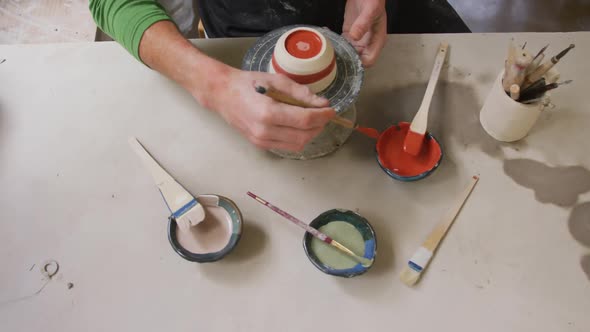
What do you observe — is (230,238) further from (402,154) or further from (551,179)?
(551,179)

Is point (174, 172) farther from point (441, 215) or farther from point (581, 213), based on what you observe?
point (581, 213)

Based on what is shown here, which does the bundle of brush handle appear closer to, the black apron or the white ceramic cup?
the white ceramic cup

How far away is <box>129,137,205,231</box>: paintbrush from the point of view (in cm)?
86

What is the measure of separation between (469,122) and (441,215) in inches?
9.6

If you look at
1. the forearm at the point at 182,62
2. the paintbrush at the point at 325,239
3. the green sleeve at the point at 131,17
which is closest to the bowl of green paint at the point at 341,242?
the paintbrush at the point at 325,239

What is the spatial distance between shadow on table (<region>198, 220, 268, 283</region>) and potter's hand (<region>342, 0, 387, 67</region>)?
1.46 feet

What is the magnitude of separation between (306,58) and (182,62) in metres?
0.28

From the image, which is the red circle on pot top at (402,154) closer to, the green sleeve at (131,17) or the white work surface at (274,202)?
the white work surface at (274,202)

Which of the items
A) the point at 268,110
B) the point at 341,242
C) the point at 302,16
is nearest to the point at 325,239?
the point at 341,242

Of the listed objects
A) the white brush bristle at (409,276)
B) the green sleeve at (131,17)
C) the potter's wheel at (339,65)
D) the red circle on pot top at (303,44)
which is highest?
the red circle on pot top at (303,44)

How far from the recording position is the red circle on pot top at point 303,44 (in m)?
0.83

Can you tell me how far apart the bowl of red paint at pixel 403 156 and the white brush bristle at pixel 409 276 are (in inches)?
7.2

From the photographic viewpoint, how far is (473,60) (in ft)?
3.49

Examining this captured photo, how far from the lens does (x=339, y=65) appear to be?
0.90 metres
